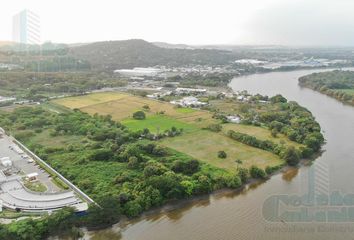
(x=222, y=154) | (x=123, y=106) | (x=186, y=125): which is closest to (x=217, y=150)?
(x=222, y=154)

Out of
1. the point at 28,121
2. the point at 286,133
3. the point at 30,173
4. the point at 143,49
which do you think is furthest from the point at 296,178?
the point at 143,49

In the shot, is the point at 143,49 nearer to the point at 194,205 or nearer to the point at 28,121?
the point at 28,121

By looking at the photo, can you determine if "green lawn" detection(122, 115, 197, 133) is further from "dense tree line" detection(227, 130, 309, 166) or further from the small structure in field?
the small structure in field

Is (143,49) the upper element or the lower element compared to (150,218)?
upper

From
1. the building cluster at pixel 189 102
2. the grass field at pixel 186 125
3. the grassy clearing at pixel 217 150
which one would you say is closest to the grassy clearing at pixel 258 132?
the grass field at pixel 186 125

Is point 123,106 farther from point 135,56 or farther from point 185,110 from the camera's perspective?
point 135,56

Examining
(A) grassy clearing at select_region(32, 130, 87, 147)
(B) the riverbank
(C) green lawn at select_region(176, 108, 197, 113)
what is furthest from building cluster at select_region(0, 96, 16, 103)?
(B) the riverbank
